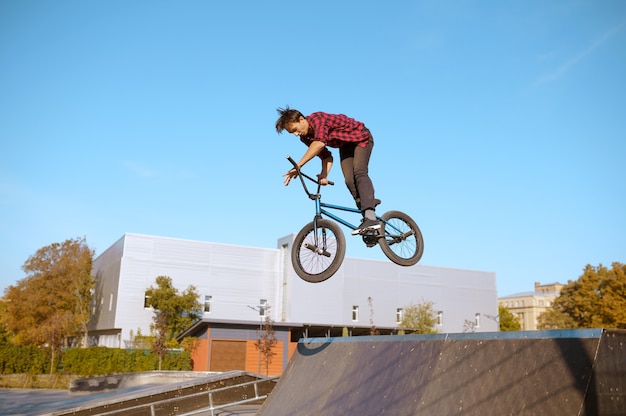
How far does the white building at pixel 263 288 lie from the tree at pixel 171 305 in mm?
1408

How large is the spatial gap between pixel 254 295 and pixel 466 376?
4314 cm

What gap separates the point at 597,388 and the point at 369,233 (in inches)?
124

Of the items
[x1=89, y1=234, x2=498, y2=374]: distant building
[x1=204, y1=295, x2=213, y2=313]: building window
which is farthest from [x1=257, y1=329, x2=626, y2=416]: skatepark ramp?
[x1=204, y1=295, x2=213, y2=313]: building window

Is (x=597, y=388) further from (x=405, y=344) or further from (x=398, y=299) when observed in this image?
(x=398, y=299)

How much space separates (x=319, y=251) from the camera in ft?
23.0

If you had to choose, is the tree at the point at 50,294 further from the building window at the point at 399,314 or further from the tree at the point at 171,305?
the building window at the point at 399,314

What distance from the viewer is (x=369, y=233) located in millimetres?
6906

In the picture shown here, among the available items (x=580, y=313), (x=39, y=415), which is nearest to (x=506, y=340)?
(x=39, y=415)

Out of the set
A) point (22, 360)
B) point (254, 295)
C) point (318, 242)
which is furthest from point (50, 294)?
point (318, 242)

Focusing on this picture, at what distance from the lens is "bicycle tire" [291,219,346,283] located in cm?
682

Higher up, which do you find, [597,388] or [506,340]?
[506,340]

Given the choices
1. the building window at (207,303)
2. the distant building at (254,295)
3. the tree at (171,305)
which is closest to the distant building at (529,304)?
the distant building at (254,295)

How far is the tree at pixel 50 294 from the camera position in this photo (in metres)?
42.4

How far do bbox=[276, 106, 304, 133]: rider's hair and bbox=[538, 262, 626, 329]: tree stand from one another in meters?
41.9
